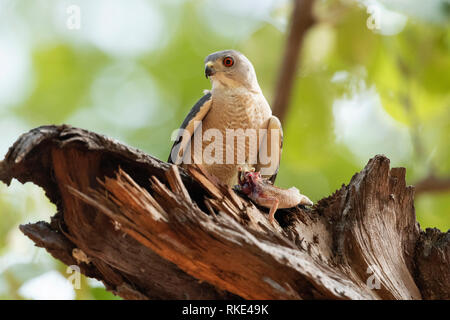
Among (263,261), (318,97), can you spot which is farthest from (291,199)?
(318,97)

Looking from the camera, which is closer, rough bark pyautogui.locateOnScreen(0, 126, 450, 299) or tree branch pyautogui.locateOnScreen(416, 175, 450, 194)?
rough bark pyautogui.locateOnScreen(0, 126, 450, 299)

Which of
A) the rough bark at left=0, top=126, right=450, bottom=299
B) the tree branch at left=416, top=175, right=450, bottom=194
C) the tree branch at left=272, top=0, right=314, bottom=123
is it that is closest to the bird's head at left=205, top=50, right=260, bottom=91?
the tree branch at left=272, top=0, right=314, bottom=123

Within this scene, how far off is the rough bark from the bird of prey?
1244 mm

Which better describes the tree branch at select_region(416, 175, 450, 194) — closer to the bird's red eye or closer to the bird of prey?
the bird of prey

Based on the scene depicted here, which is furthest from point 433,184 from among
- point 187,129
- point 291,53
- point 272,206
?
point 272,206

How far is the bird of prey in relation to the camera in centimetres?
505

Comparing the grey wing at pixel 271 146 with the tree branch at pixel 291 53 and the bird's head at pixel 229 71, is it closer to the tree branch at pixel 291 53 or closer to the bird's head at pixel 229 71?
the bird's head at pixel 229 71

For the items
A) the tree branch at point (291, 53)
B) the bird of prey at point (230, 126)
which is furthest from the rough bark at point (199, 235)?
the tree branch at point (291, 53)

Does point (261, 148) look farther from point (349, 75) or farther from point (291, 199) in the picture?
point (349, 75)

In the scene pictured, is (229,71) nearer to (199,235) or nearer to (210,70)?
(210,70)

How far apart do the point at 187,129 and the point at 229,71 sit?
80 cm

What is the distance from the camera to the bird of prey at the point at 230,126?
16.6 feet

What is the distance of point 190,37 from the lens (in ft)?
30.5

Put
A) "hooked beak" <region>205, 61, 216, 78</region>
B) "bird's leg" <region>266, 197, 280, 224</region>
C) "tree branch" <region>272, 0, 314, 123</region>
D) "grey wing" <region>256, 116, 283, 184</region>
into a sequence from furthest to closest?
"tree branch" <region>272, 0, 314, 123</region>
"hooked beak" <region>205, 61, 216, 78</region>
"grey wing" <region>256, 116, 283, 184</region>
"bird's leg" <region>266, 197, 280, 224</region>
